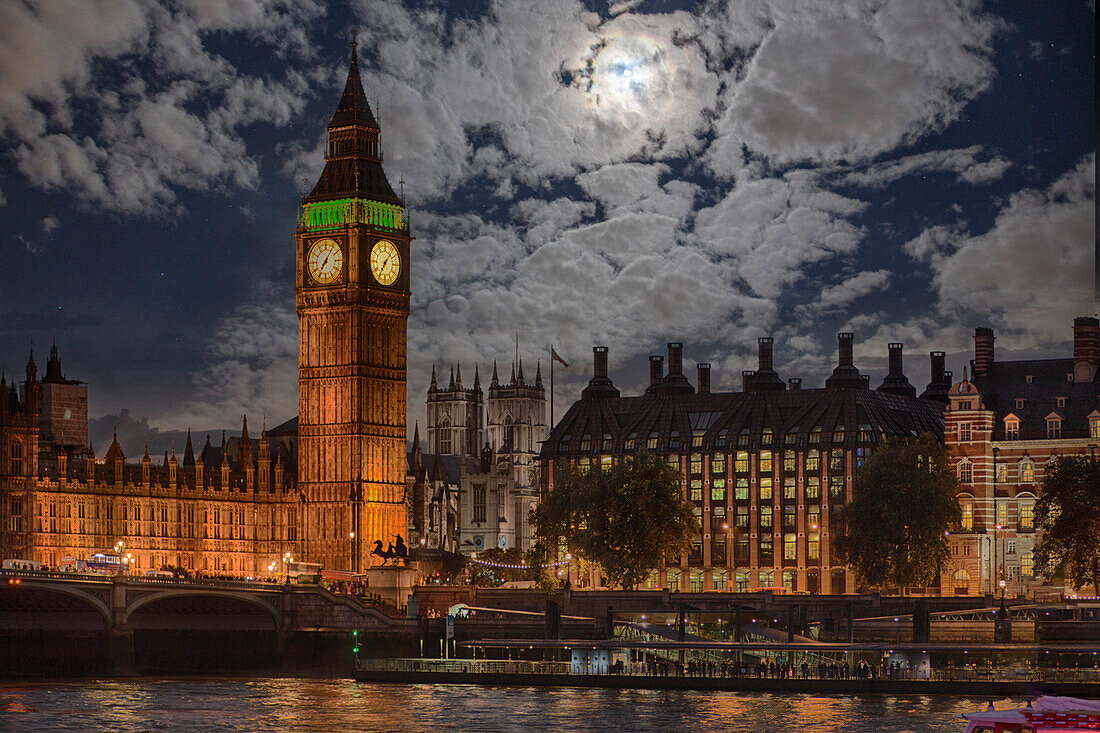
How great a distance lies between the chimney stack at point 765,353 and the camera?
169m

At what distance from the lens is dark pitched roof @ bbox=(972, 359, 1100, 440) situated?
133 meters

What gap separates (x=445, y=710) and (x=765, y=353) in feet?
267

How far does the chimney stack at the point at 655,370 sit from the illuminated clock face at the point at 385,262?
2989cm

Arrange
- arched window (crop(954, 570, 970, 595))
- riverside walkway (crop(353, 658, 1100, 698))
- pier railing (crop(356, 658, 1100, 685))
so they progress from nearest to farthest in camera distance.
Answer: riverside walkway (crop(353, 658, 1100, 698)), pier railing (crop(356, 658, 1100, 685)), arched window (crop(954, 570, 970, 595))

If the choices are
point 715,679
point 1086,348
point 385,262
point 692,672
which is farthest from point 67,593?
point 1086,348

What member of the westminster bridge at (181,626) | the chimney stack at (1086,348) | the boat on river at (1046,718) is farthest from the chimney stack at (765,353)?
the boat on river at (1046,718)

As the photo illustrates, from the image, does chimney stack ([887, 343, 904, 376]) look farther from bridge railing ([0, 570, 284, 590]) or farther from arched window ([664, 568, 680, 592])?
bridge railing ([0, 570, 284, 590])

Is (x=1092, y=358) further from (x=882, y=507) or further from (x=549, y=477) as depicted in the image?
(x=549, y=477)

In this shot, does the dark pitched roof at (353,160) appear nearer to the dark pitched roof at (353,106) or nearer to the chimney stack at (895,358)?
the dark pitched roof at (353,106)

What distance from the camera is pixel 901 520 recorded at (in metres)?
127

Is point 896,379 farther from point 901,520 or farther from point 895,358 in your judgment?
point 901,520

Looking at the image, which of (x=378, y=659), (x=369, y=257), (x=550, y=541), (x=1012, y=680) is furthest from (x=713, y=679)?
(x=369, y=257)

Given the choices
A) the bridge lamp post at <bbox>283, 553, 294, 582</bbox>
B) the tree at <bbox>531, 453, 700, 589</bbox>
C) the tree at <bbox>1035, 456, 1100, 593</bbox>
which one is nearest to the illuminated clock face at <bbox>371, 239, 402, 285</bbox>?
the bridge lamp post at <bbox>283, 553, 294, 582</bbox>

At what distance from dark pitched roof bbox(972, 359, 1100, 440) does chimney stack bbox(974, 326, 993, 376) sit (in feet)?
0.95
